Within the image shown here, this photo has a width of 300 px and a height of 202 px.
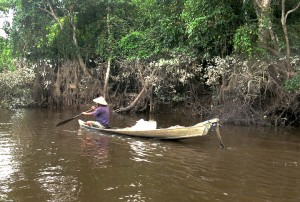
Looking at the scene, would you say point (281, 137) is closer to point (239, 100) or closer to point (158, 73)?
point (239, 100)

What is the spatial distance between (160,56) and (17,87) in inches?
398

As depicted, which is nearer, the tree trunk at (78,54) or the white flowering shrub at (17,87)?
the tree trunk at (78,54)

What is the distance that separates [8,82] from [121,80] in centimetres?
740

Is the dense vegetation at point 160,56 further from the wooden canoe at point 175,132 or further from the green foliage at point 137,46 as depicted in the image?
the wooden canoe at point 175,132

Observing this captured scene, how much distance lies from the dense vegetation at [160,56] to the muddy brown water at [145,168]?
8.77 ft

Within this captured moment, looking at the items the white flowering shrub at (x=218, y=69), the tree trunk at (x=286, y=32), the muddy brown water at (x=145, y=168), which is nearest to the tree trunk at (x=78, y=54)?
the white flowering shrub at (x=218, y=69)

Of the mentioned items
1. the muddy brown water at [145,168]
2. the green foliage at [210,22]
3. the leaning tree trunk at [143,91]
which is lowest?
the muddy brown water at [145,168]

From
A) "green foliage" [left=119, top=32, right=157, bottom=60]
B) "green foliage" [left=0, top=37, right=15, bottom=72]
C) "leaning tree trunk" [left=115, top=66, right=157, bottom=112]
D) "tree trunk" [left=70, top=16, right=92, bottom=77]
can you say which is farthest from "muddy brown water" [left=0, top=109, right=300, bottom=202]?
"green foliage" [left=0, top=37, right=15, bottom=72]

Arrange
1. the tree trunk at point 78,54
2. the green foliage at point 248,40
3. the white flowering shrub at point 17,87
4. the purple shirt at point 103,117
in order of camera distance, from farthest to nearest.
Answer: the white flowering shrub at point 17,87 → the tree trunk at point 78,54 → the green foliage at point 248,40 → the purple shirt at point 103,117

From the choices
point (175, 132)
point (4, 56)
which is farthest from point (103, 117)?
point (4, 56)

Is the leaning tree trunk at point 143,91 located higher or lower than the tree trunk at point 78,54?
lower

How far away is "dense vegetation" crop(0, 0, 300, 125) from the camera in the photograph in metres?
13.8

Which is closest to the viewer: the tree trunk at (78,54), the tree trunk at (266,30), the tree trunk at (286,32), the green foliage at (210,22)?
the tree trunk at (286,32)

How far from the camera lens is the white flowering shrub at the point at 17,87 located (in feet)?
74.4
